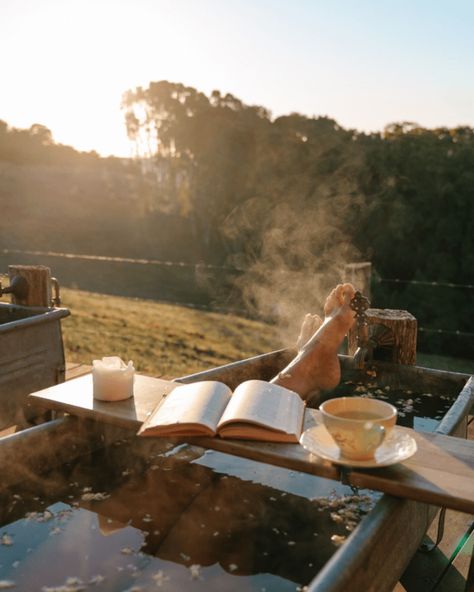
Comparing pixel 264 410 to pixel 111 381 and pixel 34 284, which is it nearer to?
pixel 111 381

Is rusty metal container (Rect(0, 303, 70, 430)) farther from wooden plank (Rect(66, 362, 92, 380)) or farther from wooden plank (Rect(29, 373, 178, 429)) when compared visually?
wooden plank (Rect(29, 373, 178, 429))

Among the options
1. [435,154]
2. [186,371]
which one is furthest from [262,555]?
[435,154]

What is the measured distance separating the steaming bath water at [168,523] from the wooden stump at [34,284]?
1788mm

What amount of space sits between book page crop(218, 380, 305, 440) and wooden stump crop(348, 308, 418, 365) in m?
1.50

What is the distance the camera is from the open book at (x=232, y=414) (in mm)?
1538

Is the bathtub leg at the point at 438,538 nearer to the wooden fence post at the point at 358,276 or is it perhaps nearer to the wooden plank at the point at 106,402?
the wooden plank at the point at 106,402

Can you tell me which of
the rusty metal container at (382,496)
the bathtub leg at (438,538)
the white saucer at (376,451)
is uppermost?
the white saucer at (376,451)

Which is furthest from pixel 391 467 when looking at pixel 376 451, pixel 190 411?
pixel 190 411

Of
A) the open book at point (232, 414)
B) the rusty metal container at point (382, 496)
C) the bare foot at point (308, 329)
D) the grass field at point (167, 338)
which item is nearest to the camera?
the rusty metal container at point (382, 496)

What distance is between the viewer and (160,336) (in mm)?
7488

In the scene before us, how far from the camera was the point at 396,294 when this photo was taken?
29.6 feet

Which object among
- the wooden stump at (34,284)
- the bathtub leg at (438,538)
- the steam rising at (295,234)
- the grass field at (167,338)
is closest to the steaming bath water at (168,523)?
the bathtub leg at (438,538)

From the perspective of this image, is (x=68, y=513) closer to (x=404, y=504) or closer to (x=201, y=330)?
(x=404, y=504)

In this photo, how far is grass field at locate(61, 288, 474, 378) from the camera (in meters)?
6.18
